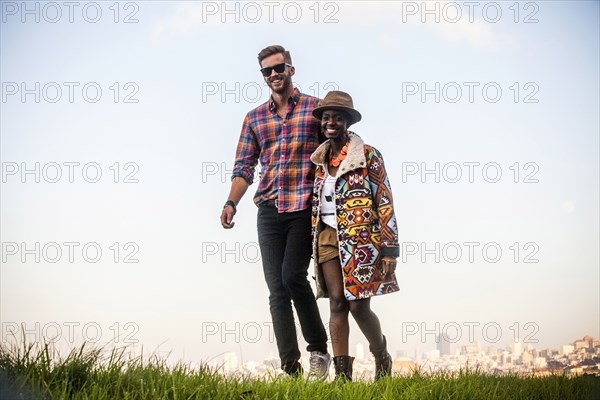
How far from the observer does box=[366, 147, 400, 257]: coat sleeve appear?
638 cm

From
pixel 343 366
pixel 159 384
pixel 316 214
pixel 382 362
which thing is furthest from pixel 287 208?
pixel 159 384

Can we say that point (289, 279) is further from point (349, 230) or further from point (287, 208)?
point (349, 230)

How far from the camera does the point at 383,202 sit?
21.1ft

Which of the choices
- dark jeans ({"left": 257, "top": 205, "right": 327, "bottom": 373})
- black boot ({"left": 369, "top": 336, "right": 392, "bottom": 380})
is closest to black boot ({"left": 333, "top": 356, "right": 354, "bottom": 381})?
black boot ({"left": 369, "top": 336, "right": 392, "bottom": 380})

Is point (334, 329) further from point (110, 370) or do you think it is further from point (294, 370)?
point (110, 370)

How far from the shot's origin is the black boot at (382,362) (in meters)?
6.70

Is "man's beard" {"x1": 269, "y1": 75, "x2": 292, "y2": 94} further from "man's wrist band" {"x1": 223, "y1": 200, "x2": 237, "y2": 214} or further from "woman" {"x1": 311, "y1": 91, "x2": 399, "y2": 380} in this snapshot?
"man's wrist band" {"x1": 223, "y1": 200, "x2": 237, "y2": 214}

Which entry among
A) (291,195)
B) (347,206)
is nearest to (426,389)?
(347,206)

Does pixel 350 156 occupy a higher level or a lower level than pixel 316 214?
higher

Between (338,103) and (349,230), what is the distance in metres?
0.95

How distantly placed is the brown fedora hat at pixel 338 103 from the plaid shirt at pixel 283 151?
1.17ft

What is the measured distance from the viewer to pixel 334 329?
653 cm

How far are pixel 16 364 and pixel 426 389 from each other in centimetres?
265

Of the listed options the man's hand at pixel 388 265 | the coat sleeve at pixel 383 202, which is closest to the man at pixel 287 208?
the coat sleeve at pixel 383 202
